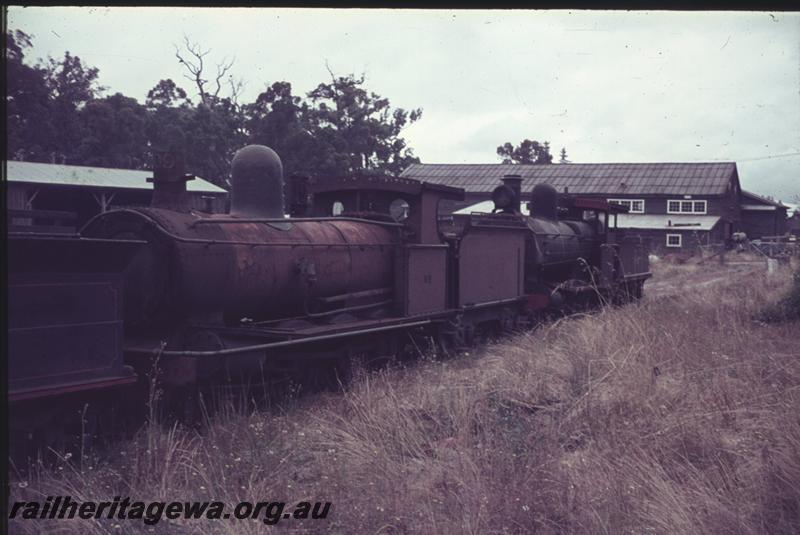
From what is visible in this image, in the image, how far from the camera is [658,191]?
41438 millimetres

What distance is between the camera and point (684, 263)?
110 ft

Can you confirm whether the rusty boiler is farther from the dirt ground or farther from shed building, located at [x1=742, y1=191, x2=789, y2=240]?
shed building, located at [x1=742, y1=191, x2=789, y2=240]

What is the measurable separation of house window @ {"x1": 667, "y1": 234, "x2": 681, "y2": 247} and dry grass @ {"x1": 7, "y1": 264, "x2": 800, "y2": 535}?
112 feet

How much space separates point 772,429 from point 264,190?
5.61m

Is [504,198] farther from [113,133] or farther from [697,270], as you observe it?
[697,270]

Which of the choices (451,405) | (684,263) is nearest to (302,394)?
(451,405)

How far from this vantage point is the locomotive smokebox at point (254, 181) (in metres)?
7.95

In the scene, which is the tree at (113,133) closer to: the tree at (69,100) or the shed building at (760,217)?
the tree at (69,100)

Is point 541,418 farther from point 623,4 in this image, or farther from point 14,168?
point 14,168

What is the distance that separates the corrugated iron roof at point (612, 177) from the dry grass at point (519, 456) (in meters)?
35.5

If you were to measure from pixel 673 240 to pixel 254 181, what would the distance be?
36641 mm

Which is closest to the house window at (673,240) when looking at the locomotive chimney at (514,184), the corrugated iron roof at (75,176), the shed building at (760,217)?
the shed building at (760,217)

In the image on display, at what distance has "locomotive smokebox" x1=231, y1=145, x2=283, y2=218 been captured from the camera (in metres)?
7.95

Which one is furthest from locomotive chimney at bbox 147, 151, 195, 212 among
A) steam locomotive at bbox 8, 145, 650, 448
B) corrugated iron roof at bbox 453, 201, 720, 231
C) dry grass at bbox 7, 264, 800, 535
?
corrugated iron roof at bbox 453, 201, 720, 231
